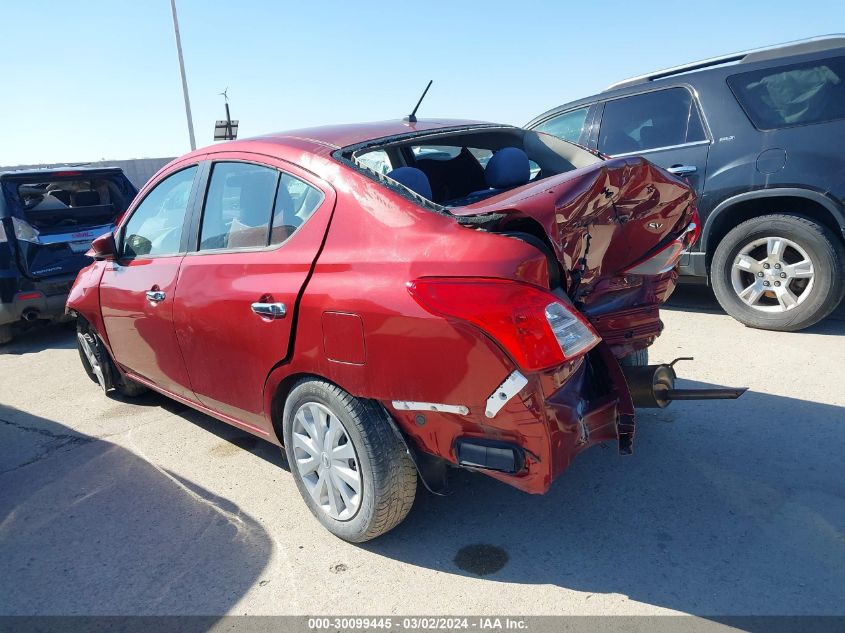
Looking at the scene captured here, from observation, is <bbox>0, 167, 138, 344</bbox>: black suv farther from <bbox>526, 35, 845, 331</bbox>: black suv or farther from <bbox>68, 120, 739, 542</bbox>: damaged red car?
<bbox>526, 35, 845, 331</bbox>: black suv

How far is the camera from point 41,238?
6488 mm

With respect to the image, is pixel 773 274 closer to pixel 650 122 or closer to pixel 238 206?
pixel 650 122

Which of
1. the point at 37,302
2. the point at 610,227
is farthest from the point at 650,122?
the point at 37,302

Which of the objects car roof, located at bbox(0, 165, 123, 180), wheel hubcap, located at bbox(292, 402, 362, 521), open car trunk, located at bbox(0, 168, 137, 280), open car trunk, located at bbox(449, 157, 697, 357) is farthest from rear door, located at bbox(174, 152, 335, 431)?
car roof, located at bbox(0, 165, 123, 180)

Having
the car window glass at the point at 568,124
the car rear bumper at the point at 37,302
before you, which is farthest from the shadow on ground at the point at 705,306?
the car rear bumper at the point at 37,302

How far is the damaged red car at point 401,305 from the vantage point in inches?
85.0

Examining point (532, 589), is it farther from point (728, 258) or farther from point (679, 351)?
point (728, 258)

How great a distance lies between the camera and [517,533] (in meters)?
2.76

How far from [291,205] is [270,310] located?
18.9 inches

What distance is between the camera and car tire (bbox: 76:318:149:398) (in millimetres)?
Result: 4590

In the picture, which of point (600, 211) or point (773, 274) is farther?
point (773, 274)

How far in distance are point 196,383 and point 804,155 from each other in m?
4.48

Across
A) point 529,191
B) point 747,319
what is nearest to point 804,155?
point 747,319

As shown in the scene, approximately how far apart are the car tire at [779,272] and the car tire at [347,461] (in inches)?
145
